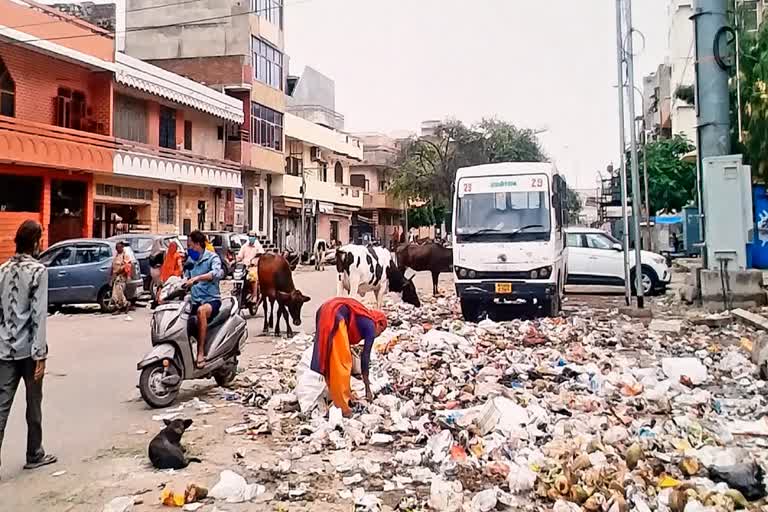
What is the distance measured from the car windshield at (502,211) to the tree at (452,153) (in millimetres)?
33484

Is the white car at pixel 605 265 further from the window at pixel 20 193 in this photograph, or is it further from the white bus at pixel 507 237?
the window at pixel 20 193

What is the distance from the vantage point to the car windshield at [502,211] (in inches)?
536

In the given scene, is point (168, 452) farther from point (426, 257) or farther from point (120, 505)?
point (426, 257)

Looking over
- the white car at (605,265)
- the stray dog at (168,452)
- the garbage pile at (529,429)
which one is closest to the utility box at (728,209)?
the garbage pile at (529,429)

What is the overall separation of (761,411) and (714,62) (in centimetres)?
1081

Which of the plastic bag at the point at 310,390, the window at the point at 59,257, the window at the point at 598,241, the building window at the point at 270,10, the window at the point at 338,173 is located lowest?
the plastic bag at the point at 310,390

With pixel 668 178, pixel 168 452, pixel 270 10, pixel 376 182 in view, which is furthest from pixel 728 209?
pixel 376 182

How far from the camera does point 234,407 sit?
7.74 meters

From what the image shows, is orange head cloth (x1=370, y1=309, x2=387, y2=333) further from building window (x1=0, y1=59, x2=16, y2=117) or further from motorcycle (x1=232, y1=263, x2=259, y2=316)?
building window (x1=0, y1=59, x2=16, y2=117)

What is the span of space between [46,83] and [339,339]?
21621mm

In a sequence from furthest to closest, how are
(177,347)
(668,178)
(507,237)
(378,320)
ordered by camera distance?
(668,178), (507,237), (177,347), (378,320)

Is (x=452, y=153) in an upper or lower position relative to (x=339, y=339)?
upper

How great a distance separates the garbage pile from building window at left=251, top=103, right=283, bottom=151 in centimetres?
2795

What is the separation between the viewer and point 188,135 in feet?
107
